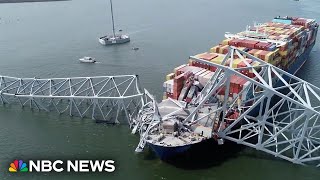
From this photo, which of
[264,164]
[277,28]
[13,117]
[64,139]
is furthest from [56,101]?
[277,28]

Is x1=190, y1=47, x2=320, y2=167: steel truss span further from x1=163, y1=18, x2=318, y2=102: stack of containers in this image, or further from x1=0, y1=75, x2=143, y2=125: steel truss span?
x1=0, y1=75, x2=143, y2=125: steel truss span

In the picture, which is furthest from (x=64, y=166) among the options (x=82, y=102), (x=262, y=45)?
(x=262, y=45)

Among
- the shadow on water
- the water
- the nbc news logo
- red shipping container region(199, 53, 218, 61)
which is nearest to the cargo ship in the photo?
red shipping container region(199, 53, 218, 61)

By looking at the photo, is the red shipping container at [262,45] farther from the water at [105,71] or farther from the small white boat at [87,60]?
the small white boat at [87,60]

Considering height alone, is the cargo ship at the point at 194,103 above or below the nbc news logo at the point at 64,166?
above

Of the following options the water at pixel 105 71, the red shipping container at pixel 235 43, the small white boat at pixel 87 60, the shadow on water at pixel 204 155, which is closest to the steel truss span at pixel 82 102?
the water at pixel 105 71

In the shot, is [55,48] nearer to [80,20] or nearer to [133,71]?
[133,71]

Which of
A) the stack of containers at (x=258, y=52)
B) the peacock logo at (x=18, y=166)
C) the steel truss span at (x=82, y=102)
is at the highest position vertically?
the stack of containers at (x=258, y=52)
